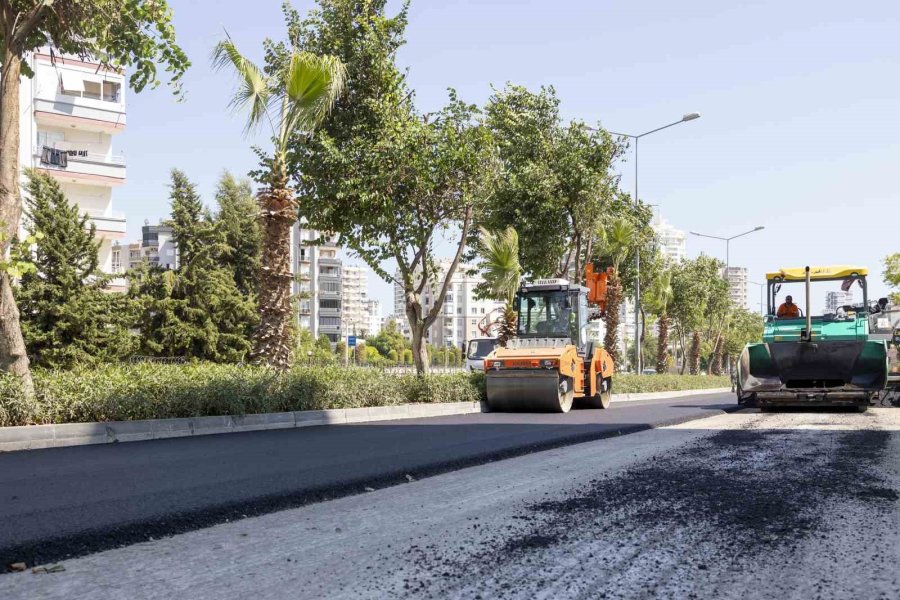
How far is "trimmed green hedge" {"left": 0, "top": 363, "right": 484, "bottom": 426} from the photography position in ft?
32.6

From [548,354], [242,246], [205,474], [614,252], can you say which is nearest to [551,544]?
[205,474]

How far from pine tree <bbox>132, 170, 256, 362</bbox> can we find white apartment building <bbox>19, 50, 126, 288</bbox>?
8816 millimetres

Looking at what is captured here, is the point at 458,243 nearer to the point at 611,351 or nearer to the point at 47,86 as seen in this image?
the point at 611,351

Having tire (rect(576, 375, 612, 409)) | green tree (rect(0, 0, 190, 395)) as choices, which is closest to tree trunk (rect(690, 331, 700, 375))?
tire (rect(576, 375, 612, 409))

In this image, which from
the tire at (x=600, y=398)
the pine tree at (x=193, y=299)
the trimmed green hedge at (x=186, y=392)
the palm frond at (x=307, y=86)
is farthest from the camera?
the pine tree at (x=193, y=299)

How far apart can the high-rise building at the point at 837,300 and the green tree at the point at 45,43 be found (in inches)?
502

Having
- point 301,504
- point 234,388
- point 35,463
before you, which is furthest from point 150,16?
point 301,504

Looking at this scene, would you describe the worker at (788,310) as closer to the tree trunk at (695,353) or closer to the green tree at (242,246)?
the green tree at (242,246)

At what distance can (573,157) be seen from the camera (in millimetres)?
Result: 22828

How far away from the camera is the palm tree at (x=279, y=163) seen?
1429 centimetres

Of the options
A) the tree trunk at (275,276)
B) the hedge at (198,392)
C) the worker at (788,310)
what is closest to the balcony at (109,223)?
the hedge at (198,392)

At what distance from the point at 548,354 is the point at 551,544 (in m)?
11.6

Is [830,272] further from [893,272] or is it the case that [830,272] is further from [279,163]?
[893,272]

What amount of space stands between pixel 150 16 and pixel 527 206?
1365cm
